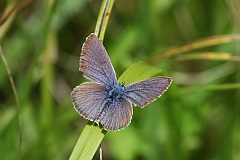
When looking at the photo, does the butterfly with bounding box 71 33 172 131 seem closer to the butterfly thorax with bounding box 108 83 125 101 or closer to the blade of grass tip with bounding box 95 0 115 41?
the butterfly thorax with bounding box 108 83 125 101

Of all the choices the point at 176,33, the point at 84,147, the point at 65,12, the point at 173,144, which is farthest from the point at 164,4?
the point at 84,147

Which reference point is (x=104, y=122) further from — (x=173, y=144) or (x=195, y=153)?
(x=195, y=153)

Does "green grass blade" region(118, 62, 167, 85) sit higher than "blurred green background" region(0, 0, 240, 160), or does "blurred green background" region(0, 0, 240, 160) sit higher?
"blurred green background" region(0, 0, 240, 160)

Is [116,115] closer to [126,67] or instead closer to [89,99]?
[89,99]

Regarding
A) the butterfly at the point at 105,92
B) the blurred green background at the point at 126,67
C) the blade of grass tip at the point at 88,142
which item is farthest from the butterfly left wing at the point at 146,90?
the blurred green background at the point at 126,67

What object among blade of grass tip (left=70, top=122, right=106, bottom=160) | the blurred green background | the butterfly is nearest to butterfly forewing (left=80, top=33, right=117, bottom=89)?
the butterfly
